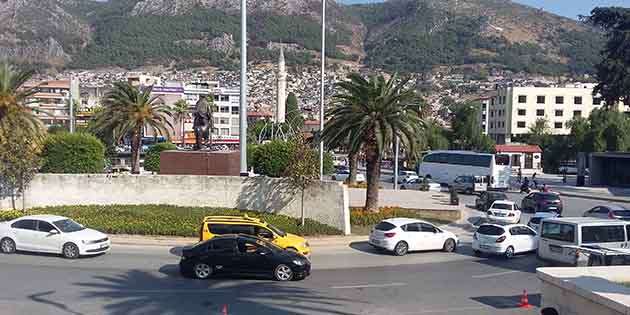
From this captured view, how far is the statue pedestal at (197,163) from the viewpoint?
30.8m

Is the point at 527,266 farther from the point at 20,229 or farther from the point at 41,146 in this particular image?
the point at 41,146

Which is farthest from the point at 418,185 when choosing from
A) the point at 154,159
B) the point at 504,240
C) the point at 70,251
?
the point at 70,251

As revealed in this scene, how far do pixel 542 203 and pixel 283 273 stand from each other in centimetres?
2701

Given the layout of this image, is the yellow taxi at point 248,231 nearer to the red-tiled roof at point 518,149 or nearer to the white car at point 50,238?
the white car at point 50,238

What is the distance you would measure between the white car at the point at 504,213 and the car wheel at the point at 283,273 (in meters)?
18.0

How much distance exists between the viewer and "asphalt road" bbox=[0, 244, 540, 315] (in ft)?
49.2

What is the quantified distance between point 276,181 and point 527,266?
12382mm

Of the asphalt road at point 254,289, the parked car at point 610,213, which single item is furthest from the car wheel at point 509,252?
the parked car at point 610,213

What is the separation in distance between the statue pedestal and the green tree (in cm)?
5078

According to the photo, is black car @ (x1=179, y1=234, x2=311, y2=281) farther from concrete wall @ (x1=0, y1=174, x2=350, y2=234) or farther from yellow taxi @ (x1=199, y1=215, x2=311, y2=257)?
concrete wall @ (x1=0, y1=174, x2=350, y2=234)

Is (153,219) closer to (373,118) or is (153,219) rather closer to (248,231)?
(248,231)

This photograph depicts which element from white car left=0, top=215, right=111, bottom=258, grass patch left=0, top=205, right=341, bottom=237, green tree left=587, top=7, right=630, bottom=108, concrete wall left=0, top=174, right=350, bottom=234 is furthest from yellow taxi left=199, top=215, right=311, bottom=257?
green tree left=587, top=7, right=630, bottom=108

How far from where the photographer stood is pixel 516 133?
115m

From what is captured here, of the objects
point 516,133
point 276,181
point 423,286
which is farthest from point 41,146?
point 516,133
